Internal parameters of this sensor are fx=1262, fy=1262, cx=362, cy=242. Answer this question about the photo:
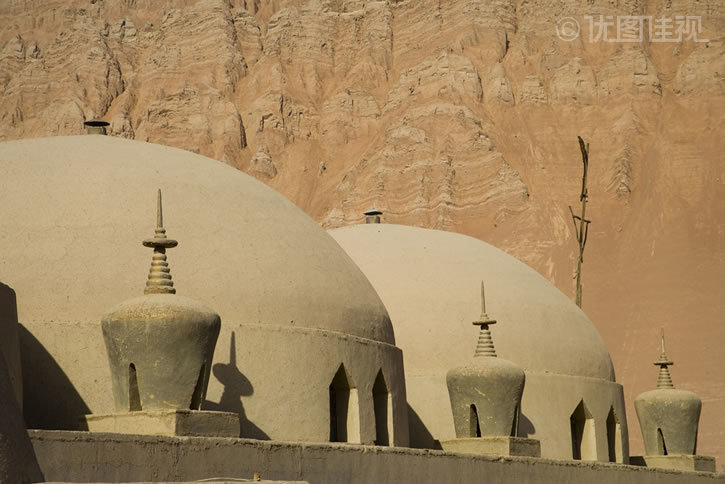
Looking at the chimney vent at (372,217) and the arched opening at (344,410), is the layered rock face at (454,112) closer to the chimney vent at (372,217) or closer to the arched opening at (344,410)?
the chimney vent at (372,217)

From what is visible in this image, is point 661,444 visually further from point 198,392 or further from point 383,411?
point 198,392

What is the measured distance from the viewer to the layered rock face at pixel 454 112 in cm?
5978

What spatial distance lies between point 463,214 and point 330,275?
4625 cm

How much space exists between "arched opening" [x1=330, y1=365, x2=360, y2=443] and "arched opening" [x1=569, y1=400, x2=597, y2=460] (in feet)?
21.4

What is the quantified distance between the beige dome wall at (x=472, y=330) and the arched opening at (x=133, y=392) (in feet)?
24.8

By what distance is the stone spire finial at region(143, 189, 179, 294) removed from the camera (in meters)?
13.5

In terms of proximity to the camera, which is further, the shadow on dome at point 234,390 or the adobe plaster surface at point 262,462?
the shadow on dome at point 234,390

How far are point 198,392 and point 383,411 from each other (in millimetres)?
4503

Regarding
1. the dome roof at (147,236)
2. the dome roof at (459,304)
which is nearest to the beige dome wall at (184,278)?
the dome roof at (147,236)

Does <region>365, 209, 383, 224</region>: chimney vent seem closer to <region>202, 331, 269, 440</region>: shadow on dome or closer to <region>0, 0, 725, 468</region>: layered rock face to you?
<region>202, 331, 269, 440</region>: shadow on dome

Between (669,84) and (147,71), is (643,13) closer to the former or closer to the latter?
(669,84)

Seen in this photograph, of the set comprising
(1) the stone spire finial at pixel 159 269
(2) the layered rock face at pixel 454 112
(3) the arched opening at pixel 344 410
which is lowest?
(3) the arched opening at pixel 344 410

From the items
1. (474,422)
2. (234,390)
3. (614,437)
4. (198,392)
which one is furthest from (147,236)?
(614,437)

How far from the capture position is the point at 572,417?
22312mm
